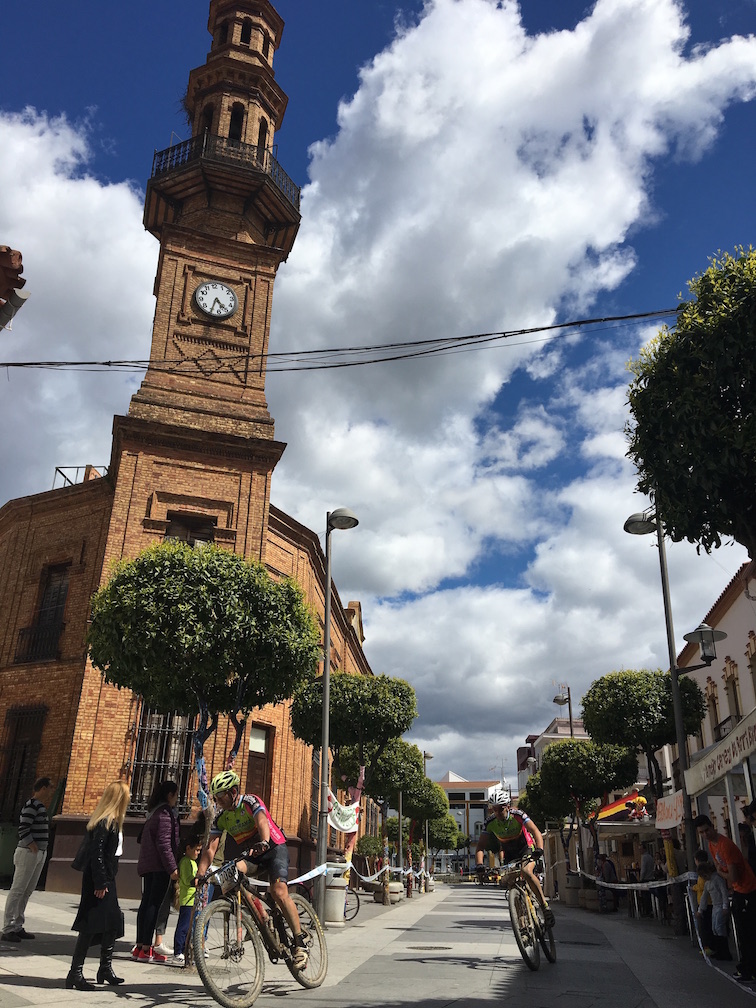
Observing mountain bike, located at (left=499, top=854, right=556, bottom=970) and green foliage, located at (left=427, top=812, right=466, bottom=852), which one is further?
green foliage, located at (left=427, top=812, right=466, bottom=852)

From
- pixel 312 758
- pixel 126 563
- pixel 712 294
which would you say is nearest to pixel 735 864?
pixel 712 294

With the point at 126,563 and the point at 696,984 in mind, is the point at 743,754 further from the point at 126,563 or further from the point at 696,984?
the point at 126,563

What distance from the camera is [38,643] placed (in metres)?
20.0

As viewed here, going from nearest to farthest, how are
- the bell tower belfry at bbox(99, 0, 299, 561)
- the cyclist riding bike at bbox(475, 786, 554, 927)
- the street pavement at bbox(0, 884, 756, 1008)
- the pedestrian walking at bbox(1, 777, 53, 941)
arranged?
1. the street pavement at bbox(0, 884, 756, 1008)
2. the pedestrian walking at bbox(1, 777, 53, 941)
3. the cyclist riding bike at bbox(475, 786, 554, 927)
4. the bell tower belfry at bbox(99, 0, 299, 561)

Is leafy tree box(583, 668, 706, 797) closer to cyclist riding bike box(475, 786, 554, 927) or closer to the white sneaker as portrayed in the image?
cyclist riding bike box(475, 786, 554, 927)

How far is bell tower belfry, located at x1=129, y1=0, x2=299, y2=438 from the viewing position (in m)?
21.5

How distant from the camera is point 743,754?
877 cm

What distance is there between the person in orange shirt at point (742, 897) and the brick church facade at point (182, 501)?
39.4 feet

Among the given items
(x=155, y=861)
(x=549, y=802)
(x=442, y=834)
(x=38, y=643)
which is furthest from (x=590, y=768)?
(x=442, y=834)

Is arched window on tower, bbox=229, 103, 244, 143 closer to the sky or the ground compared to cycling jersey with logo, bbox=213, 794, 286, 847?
closer to the sky

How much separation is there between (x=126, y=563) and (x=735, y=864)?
9.42 meters

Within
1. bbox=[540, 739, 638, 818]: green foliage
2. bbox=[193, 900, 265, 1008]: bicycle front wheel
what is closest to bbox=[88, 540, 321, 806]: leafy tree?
bbox=[193, 900, 265, 1008]: bicycle front wheel

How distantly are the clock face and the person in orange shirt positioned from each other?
1910 centimetres

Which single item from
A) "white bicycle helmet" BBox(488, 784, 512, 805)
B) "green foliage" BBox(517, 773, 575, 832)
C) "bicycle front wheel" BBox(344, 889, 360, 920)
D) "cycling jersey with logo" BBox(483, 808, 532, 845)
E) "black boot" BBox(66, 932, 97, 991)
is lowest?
"bicycle front wheel" BBox(344, 889, 360, 920)
